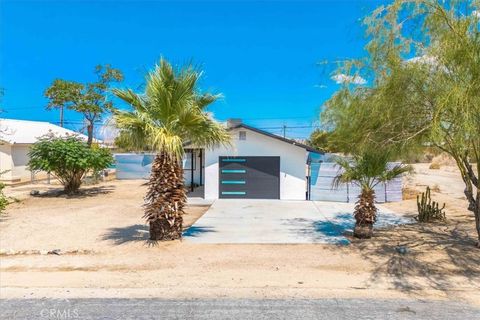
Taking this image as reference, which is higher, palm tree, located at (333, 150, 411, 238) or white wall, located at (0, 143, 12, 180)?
white wall, located at (0, 143, 12, 180)

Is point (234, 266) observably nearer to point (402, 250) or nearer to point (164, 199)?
point (164, 199)

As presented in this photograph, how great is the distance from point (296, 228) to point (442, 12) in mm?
6258

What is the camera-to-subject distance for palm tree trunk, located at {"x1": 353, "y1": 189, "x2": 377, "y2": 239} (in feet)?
28.2

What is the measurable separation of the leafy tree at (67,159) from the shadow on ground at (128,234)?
301 inches

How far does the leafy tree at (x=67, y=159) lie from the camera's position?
1602cm

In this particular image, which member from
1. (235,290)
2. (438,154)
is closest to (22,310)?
(235,290)

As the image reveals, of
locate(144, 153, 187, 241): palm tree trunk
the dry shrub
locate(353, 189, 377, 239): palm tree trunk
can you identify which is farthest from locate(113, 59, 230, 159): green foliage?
the dry shrub

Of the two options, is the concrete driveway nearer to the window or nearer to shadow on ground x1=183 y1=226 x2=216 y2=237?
shadow on ground x1=183 y1=226 x2=216 y2=237

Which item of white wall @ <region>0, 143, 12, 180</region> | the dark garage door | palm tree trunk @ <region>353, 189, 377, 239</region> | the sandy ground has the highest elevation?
white wall @ <region>0, 143, 12, 180</region>

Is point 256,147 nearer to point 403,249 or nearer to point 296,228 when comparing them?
point 296,228

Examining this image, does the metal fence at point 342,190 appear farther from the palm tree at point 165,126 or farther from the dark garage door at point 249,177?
the palm tree at point 165,126

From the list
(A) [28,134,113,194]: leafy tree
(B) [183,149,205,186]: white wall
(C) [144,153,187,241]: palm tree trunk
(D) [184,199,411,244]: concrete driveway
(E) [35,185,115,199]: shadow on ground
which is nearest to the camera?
(C) [144,153,187,241]: palm tree trunk

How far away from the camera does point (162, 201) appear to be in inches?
321

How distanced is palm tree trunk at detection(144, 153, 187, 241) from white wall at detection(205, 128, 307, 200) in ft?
26.5
